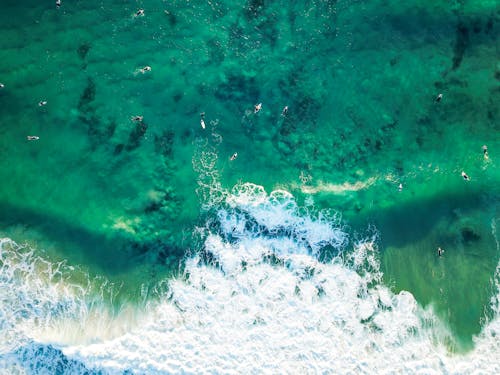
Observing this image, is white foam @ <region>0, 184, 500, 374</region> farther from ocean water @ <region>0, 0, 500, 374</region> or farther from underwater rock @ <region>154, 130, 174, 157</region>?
underwater rock @ <region>154, 130, 174, 157</region>

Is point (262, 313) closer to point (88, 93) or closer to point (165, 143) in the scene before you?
point (165, 143)

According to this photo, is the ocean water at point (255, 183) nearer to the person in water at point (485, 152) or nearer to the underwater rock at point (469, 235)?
the underwater rock at point (469, 235)

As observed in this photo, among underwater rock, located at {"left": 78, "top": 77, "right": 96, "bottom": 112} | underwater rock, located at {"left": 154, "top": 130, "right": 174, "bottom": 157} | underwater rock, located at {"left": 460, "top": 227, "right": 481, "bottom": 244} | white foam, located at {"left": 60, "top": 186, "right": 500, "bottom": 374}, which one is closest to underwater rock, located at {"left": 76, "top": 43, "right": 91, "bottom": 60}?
underwater rock, located at {"left": 78, "top": 77, "right": 96, "bottom": 112}

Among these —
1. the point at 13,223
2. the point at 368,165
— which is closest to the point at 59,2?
the point at 13,223

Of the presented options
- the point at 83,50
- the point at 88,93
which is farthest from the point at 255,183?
the point at 83,50

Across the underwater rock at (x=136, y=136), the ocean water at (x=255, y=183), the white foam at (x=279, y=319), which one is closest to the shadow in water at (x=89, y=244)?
the ocean water at (x=255, y=183)

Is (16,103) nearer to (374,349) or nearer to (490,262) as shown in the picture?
(374,349)
